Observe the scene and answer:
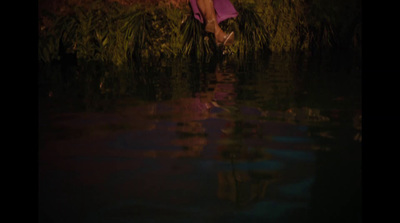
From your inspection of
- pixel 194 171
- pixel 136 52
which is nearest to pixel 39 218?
pixel 194 171

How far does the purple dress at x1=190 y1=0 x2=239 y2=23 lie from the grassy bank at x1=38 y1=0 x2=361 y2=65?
0.78 feet

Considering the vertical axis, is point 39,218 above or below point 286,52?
below

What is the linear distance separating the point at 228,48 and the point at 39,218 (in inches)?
219

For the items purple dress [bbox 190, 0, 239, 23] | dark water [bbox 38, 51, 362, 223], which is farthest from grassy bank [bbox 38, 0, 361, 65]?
dark water [bbox 38, 51, 362, 223]

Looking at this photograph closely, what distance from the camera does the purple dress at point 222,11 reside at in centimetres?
708

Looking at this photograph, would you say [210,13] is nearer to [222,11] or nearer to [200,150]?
[222,11]

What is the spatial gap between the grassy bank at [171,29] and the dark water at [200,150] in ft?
6.01

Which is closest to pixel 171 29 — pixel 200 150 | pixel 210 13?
pixel 210 13

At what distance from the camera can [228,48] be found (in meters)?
7.39

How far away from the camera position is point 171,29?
7.18 m

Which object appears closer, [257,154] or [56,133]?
[257,154]

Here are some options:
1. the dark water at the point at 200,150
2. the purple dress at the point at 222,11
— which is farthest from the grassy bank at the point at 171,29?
the dark water at the point at 200,150

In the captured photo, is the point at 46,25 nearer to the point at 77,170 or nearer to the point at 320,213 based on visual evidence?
the point at 77,170

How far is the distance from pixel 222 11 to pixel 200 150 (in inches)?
183
